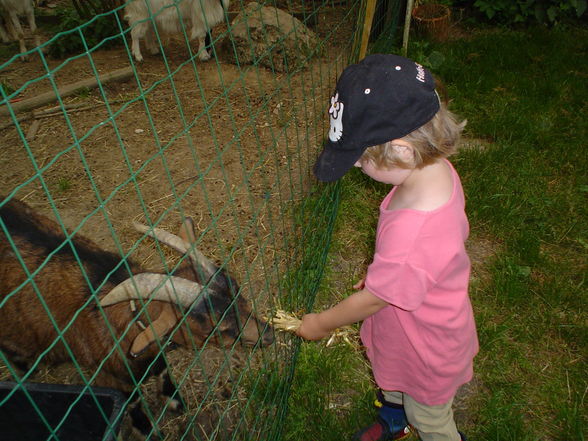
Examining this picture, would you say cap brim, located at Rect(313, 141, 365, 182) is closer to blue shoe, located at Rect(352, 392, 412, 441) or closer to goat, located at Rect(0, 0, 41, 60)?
blue shoe, located at Rect(352, 392, 412, 441)

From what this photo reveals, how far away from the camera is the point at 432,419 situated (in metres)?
1.96

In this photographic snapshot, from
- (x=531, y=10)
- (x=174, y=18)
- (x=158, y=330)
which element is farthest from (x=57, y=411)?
(x=531, y=10)

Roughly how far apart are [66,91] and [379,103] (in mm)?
5412

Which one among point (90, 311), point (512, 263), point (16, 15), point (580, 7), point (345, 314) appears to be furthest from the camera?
point (16, 15)

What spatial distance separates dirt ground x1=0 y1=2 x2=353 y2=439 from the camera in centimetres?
283

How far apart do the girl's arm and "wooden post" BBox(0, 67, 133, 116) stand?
4492 mm

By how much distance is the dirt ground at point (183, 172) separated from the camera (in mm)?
2832

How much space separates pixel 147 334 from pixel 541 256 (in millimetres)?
2618

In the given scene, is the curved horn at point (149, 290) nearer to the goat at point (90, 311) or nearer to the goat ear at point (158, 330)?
the goat ear at point (158, 330)

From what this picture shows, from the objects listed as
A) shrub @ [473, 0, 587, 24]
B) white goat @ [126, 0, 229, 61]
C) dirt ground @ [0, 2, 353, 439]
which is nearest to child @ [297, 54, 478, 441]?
dirt ground @ [0, 2, 353, 439]

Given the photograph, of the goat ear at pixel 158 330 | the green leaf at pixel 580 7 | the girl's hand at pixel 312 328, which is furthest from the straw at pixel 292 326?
the green leaf at pixel 580 7

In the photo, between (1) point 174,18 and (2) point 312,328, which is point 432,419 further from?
(1) point 174,18

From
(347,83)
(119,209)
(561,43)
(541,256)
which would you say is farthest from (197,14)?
(347,83)

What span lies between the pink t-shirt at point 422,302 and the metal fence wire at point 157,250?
0.57 m
